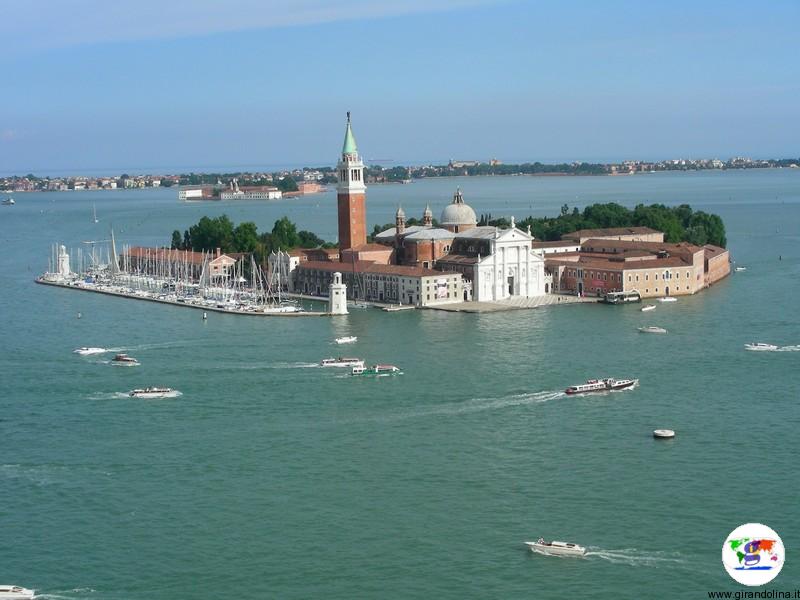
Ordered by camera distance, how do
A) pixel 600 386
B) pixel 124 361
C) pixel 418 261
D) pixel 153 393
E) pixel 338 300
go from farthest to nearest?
pixel 418 261, pixel 338 300, pixel 124 361, pixel 153 393, pixel 600 386

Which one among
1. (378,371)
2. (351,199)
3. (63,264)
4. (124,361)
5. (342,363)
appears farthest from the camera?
(63,264)

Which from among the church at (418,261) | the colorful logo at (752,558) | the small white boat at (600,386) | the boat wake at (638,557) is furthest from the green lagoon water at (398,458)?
the church at (418,261)

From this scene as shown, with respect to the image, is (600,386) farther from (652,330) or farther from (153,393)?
(153,393)

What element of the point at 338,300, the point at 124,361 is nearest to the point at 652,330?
the point at 338,300

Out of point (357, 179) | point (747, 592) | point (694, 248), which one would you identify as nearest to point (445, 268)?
point (357, 179)

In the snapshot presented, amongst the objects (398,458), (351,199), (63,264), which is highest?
(351,199)

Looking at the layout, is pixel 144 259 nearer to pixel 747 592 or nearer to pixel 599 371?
pixel 599 371

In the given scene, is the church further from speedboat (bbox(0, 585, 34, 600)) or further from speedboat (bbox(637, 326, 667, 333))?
speedboat (bbox(0, 585, 34, 600))
